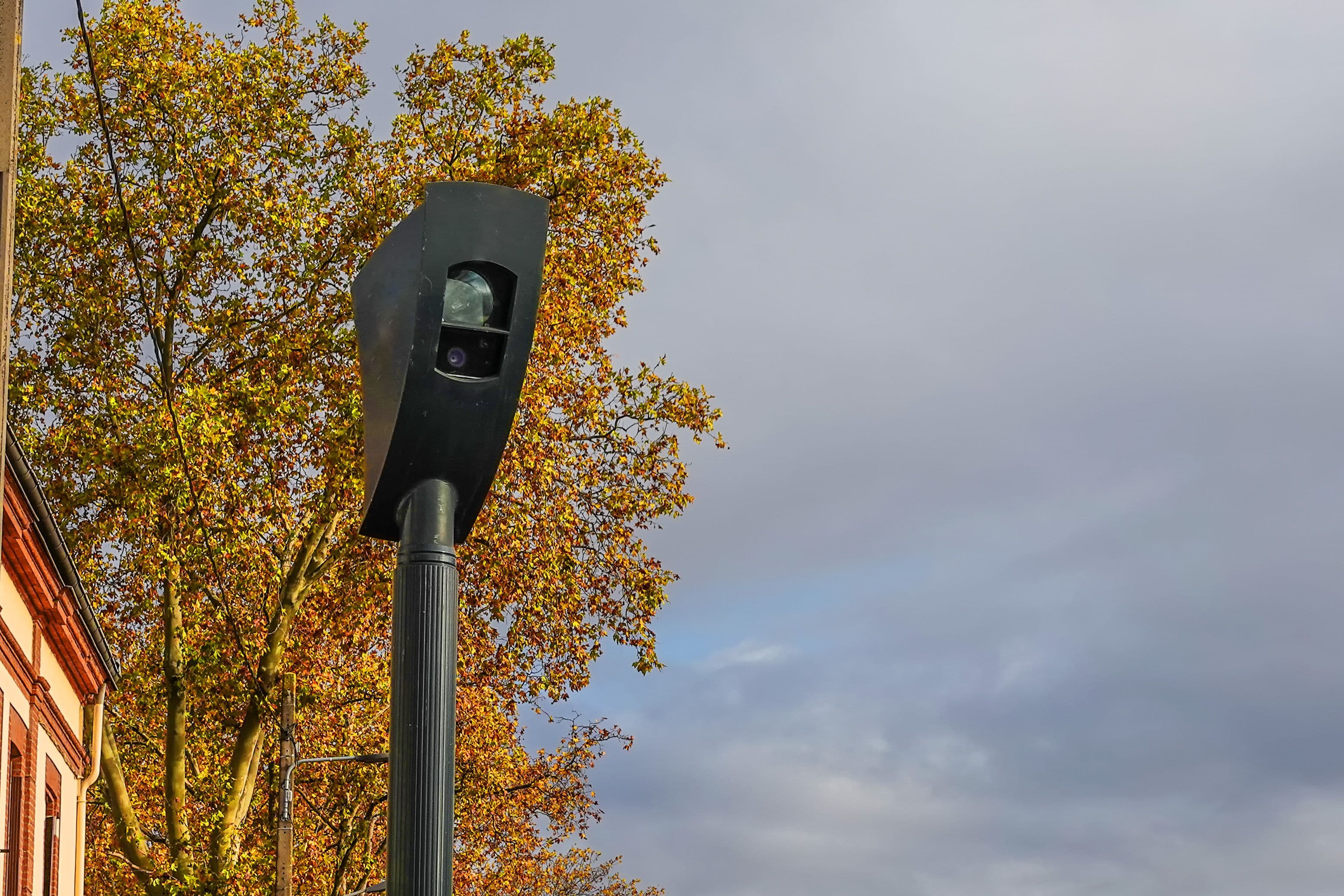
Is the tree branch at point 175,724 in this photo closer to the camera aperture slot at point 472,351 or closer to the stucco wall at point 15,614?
the stucco wall at point 15,614

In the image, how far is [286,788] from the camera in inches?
869

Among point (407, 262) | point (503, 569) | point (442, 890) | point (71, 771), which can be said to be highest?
point (503, 569)

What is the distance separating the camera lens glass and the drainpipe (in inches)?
662

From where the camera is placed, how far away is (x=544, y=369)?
2088 cm

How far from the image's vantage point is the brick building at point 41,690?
15445mm

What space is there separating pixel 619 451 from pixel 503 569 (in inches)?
79.5

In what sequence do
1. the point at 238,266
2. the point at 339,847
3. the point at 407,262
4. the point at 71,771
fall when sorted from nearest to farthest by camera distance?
1. the point at 407,262
2. the point at 71,771
3. the point at 238,266
4. the point at 339,847

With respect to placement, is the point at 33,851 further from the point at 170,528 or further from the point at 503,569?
the point at 503,569

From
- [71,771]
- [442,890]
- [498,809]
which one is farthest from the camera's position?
[498,809]

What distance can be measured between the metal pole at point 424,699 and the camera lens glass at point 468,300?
0.35 meters

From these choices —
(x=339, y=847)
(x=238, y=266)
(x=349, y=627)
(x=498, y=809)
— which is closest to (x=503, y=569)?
(x=349, y=627)

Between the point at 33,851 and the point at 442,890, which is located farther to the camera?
the point at 33,851

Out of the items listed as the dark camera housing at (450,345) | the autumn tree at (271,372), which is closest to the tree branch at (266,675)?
the autumn tree at (271,372)

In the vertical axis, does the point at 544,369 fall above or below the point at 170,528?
above
